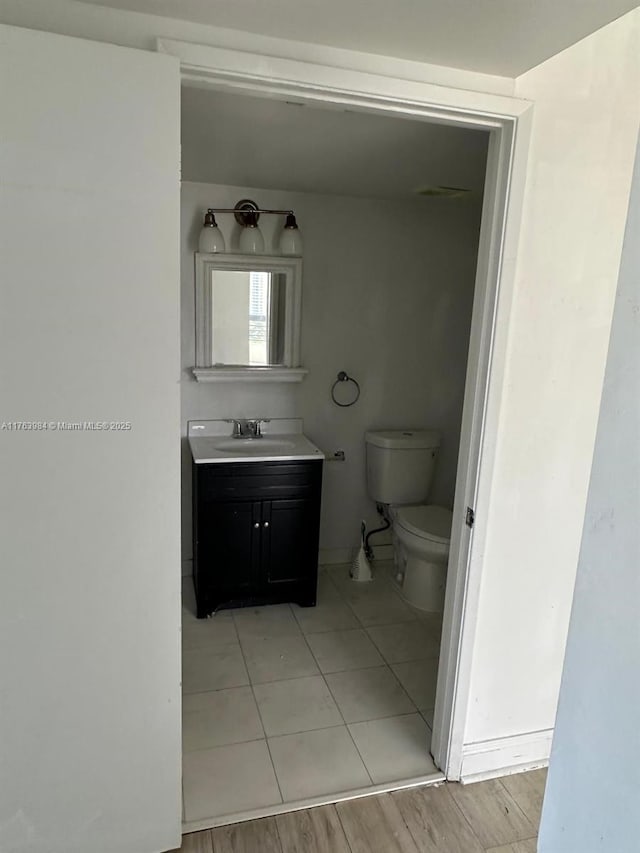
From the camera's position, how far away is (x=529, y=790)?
189 centimetres

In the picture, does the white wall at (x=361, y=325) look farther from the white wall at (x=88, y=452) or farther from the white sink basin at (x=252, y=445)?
the white wall at (x=88, y=452)

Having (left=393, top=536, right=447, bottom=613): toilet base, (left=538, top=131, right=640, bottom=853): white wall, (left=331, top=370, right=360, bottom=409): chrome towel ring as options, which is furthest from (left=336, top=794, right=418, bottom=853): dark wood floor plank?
(left=331, top=370, right=360, bottom=409): chrome towel ring

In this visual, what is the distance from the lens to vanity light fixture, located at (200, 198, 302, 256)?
2.77m

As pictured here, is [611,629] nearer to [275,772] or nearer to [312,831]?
[312,831]

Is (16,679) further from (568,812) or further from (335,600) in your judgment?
(335,600)

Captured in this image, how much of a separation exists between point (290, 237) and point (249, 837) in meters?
2.42

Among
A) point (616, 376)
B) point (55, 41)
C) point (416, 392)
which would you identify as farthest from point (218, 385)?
point (616, 376)

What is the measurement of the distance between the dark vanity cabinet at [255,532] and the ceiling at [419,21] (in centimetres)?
175

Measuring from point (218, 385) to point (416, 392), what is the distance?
1.14 meters

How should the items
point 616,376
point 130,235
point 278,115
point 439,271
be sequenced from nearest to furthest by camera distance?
point 616,376 → point 130,235 → point 278,115 → point 439,271

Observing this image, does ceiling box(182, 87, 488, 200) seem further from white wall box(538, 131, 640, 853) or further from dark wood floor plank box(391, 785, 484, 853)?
dark wood floor plank box(391, 785, 484, 853)

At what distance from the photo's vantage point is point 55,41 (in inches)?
45.3

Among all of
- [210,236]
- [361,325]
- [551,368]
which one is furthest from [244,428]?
[551,368]

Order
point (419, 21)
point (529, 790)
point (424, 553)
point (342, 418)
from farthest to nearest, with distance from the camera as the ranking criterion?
1. point (342, 418)
2. point (424, 553)
3. point (529, 790)
4. point (419, 21)
